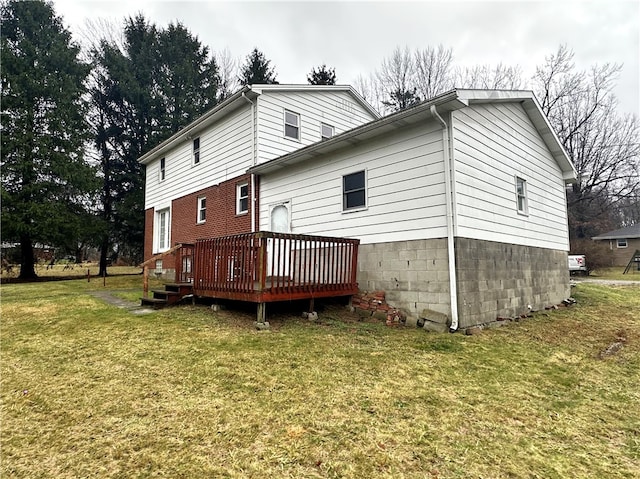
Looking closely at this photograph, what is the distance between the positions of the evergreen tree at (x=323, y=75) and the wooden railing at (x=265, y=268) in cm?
1914

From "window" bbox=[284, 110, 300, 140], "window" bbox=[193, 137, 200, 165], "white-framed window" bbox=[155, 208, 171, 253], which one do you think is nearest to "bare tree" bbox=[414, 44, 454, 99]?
"window" bbox=[284, 110, 300, 140]

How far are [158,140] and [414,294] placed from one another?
2121cm

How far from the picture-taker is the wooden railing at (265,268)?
6203 millimetres

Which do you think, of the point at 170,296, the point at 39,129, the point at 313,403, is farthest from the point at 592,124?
the point at 39,129

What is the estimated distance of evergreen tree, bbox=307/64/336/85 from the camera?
77.2 ft

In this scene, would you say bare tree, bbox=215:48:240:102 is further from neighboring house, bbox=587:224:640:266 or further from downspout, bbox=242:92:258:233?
neighboring house, bbox=587:224:640:266

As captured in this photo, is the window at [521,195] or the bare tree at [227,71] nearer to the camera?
the window at [521,195]

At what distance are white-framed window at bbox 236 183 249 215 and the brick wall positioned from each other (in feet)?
0.43

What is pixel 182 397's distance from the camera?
3439 mm

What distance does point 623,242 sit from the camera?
105 ft

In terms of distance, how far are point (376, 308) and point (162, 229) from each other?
12811mm

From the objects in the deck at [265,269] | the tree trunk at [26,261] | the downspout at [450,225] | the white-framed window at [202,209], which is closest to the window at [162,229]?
the white-framed window at [202,209]

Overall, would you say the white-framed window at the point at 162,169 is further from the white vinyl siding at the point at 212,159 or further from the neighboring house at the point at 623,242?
the neighboring house at the point at 623,242

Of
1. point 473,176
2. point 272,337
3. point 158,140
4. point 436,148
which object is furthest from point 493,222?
point 158,140
